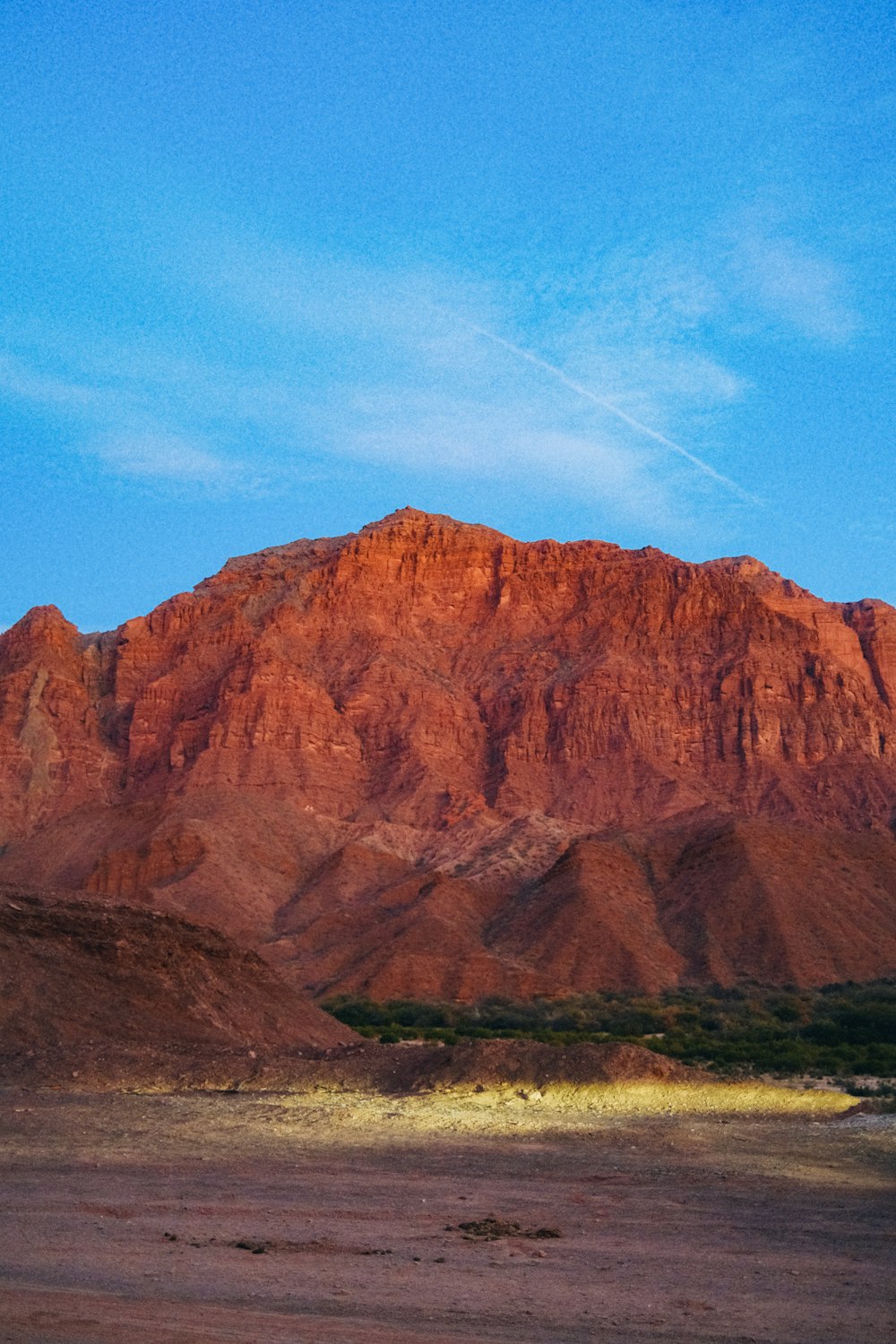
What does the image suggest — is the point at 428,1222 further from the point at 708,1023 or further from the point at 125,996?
the point at 708,1023

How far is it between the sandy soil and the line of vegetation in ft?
55.0

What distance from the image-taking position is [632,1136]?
22125mm

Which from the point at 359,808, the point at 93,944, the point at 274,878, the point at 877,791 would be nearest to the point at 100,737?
the point at 359,808

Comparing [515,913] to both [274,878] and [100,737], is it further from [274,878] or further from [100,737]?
[100,737]

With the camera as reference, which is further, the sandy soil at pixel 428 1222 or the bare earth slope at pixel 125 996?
the bare earth slope at pixel 125 996

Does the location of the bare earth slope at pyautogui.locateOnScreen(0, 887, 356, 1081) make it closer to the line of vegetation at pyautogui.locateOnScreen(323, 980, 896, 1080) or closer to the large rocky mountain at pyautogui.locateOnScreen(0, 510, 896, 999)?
the line of vegetation at pyautogui.locateOnScreen(323, 980, 896, 1080)

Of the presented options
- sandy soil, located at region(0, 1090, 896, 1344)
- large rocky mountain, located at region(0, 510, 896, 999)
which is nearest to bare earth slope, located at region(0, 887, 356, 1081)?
sandy soil, located at region(0, 1090, 896, 1344)

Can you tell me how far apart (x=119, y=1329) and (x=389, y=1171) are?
940 cm

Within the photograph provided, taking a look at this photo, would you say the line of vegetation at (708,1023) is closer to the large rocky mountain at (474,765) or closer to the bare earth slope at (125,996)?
the large rocky mountain at (474,765)

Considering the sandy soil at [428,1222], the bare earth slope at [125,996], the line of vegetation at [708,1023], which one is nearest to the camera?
the sandy soil at [428,1222]

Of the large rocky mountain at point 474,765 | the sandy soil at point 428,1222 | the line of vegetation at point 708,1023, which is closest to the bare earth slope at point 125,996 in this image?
the sandy soil at point 428,1222

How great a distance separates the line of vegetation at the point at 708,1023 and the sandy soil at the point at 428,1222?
55.0 feet

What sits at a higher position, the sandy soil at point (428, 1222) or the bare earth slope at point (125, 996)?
the bare earth slope at point (125, 996)

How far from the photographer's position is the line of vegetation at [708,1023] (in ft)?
134
